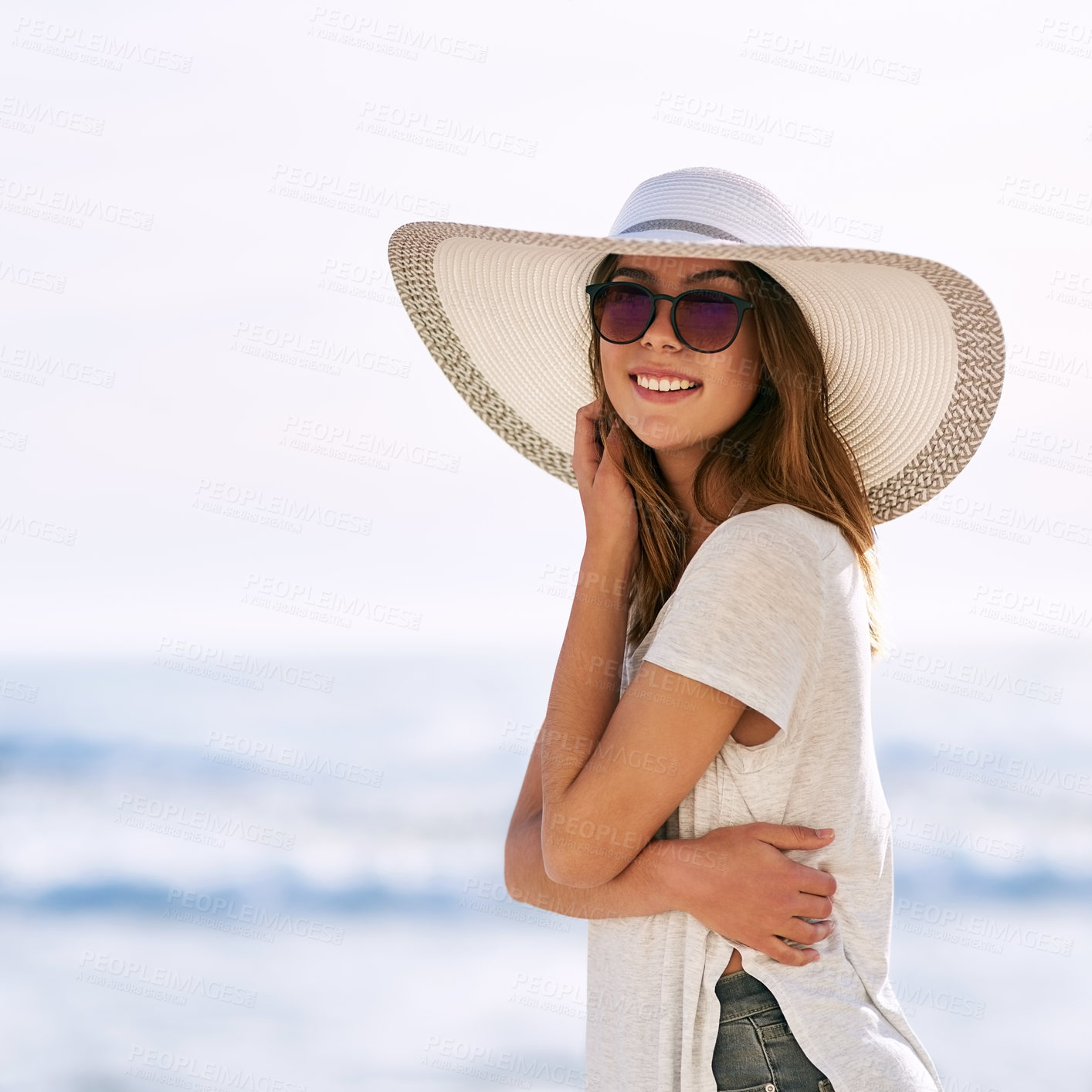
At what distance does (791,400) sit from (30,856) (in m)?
9.45

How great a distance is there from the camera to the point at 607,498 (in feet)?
7.01

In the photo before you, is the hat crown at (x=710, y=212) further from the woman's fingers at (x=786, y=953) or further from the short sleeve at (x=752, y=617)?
the woman's fingers at (x=786, y=953)

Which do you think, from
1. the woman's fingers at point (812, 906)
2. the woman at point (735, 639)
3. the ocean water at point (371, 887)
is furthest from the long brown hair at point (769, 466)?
the ocean water at point (371, 887)

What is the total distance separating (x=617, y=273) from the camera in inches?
84.7

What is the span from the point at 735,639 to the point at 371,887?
8170 millimetres

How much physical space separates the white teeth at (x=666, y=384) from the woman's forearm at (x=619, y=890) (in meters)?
0.77

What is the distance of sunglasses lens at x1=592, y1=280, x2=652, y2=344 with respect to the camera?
2049 millimetres

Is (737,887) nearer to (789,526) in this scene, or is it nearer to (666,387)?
(789,526)

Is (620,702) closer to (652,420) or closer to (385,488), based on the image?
(652,420)

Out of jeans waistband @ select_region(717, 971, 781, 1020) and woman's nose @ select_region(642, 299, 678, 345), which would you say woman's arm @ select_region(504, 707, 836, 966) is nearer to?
jeans waistband @ select_region(717, 971, 781, 1020)

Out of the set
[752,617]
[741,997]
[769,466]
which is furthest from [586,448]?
[741,997]

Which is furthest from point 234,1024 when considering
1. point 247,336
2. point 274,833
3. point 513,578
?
point 513,578

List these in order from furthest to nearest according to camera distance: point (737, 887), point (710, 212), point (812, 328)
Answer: point (812, 328), point (710, 212), point (737, 887)

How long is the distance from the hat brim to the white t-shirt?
18.2 inches
